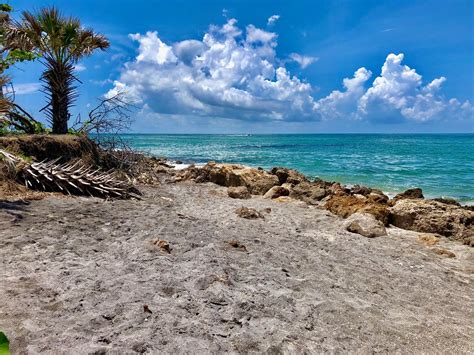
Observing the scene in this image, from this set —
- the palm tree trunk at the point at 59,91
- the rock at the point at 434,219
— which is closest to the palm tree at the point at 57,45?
the palm tree trunk at the point at 59,91

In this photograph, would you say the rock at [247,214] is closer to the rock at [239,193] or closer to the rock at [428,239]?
the rock at [239,193]

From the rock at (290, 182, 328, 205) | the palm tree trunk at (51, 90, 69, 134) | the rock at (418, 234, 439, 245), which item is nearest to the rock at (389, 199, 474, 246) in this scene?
the rock at (418, 234, 439, 245)

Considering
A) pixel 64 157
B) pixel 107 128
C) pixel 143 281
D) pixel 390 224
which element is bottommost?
pixel 390 224

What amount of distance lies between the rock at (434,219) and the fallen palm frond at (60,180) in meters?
6.43

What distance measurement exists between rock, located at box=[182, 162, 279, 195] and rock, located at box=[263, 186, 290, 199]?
0.70 metres

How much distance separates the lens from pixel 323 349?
3.36 m

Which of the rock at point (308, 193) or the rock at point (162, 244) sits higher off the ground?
the rock at point (162, 244)

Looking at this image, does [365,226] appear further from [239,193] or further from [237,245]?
[239,193]

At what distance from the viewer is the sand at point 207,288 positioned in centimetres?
324

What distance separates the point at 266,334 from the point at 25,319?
6.58 ft

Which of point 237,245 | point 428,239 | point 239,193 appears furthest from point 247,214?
point 428,239

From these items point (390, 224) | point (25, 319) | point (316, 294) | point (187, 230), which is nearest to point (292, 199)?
point (390, 224)

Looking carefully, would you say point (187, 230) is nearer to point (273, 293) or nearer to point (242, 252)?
point (242, 252)

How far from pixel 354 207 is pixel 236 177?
17.2ft
